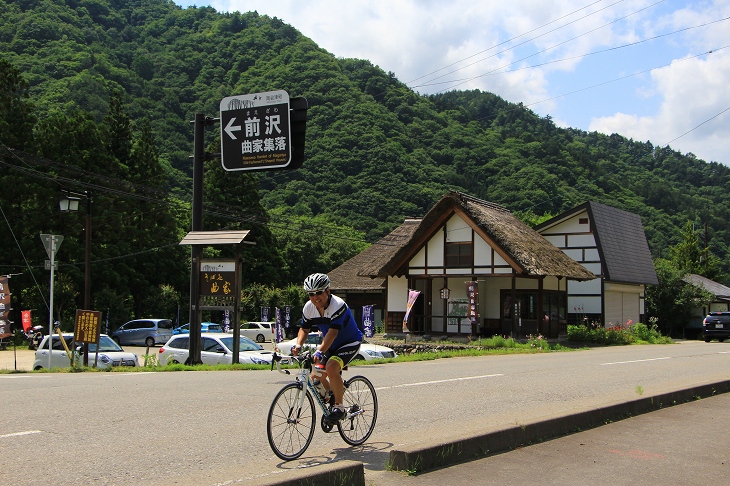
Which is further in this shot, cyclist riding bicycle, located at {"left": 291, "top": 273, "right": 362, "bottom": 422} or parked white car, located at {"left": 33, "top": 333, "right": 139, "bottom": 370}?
parked white car, located at {"left": 33, "top": 333, "right": 139, "bottom": 370}

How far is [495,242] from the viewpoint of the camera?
3148 cm

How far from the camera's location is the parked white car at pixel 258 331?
43969 millimetres

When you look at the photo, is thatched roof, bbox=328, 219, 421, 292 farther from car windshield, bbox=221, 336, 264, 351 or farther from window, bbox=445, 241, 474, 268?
car windshield, bbox=221, 336, 264, 351

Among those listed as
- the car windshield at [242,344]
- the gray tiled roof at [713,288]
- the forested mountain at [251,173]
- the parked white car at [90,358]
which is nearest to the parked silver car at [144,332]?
the forested mountain at [251,173]

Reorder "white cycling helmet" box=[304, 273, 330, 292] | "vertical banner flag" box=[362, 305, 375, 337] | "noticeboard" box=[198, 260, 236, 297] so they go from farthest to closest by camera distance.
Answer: "vertical banner flag" box=[362, 305, 375, 337] < "noticeboard" box=[198, 260, 236, 297] < "white cycling helmet" box=[304, 273, 330, 292]

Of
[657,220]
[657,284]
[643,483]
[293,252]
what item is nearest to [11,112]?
[293,252]

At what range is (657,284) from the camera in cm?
4306

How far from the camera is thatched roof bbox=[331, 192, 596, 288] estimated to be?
30750 millimetres

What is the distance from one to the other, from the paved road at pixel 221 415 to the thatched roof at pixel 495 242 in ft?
53.4

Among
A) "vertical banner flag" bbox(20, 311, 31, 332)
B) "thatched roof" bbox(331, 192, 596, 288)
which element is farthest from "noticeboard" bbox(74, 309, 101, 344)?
"thatched roof" bbox(331, 192, 596, 288)

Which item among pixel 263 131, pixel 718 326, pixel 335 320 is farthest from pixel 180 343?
pixel 718 326

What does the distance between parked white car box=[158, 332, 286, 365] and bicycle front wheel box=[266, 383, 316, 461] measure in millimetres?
14050

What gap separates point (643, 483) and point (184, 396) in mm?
6243

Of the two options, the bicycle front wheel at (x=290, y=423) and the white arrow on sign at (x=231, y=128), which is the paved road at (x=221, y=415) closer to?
the bicycle front wheel at (x=290, y=423)
